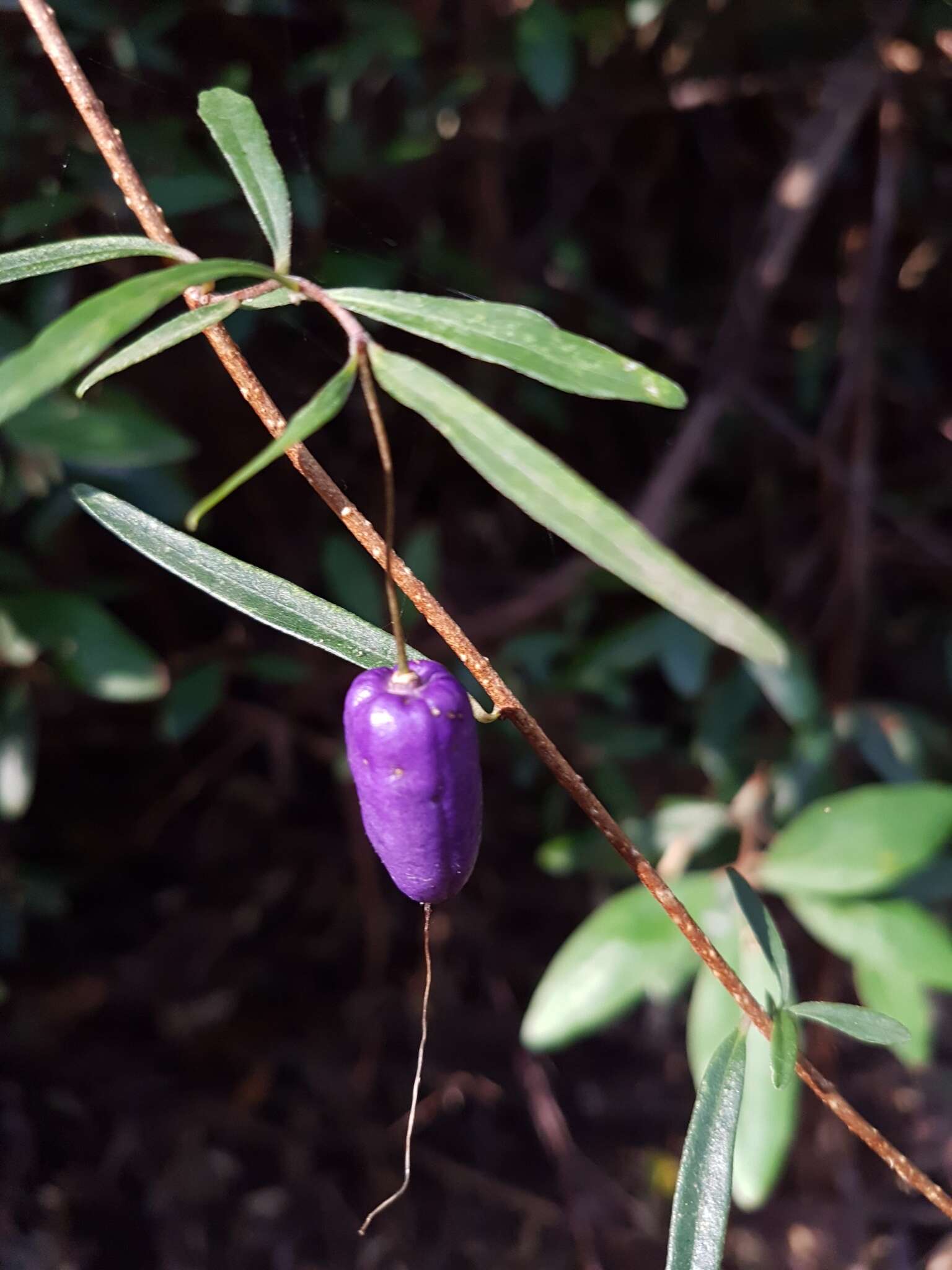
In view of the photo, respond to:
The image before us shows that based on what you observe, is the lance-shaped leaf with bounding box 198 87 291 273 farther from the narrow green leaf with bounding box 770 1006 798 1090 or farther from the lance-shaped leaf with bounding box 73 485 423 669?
the narrow green leaf with bounding box 770 1006 798 1090

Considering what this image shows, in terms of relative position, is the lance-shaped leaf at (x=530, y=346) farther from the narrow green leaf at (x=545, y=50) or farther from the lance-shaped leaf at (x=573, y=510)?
the narrow green leaf at (x=545, y=50)

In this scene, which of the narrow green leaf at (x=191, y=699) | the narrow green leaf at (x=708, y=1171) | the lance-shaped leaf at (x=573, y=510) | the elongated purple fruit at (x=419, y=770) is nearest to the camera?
the lance-shaped leaf at (x=573, y=510)

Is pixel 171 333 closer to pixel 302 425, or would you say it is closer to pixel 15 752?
pixel 302 425

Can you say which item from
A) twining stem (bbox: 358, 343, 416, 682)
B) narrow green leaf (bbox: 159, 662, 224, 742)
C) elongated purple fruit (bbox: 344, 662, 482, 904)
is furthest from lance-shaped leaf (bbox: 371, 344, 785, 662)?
narrow green leaf (bbox: 159, 662, 224, 742)

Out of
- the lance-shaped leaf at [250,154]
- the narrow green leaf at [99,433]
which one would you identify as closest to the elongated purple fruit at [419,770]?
the lance-shaped leaf at [250,154]

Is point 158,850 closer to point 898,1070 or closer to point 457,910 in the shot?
point 457,910

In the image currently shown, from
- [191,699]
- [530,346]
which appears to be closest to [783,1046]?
[530,346]

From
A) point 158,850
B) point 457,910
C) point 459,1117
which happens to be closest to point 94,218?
point 158,850
